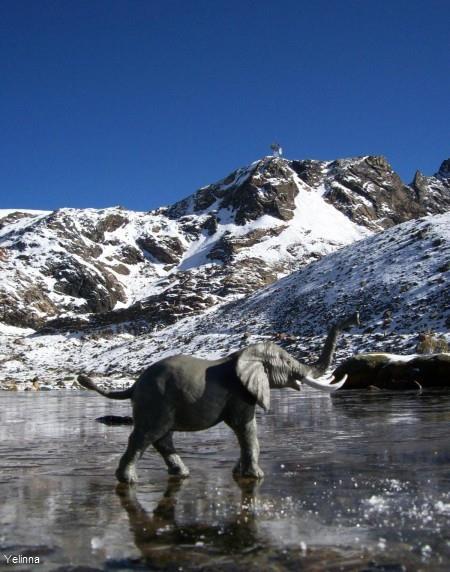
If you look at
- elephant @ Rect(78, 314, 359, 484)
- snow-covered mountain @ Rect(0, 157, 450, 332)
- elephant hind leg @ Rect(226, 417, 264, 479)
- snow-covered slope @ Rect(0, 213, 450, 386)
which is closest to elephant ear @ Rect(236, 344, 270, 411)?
elephant @ Rect(78, 314, 359, 484)

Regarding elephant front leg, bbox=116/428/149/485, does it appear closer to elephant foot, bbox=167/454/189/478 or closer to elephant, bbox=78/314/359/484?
elephant, bbox=78/314/359/484

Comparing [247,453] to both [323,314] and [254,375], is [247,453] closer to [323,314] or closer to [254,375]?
[254,375]

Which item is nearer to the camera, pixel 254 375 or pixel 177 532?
pixel 177 532

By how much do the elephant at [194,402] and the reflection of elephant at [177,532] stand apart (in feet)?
4.34

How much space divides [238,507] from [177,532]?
3.11 ft

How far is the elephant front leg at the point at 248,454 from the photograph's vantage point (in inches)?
285

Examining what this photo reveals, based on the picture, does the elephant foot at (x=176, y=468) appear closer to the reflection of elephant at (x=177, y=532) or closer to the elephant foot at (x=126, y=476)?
the elephant foot at (x=126, y=476)

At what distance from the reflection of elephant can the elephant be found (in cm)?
132

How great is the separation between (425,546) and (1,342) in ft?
322

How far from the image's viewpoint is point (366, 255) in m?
69.7

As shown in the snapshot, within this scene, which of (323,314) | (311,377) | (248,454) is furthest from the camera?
(323,314)

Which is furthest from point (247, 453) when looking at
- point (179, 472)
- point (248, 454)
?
point (179, 472)

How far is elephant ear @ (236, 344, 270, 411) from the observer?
24.6 ft

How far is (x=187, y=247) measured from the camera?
173 meters
